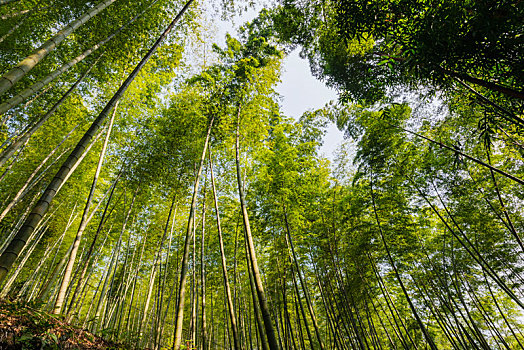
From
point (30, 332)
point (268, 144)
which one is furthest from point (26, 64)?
A: point (268, 144)

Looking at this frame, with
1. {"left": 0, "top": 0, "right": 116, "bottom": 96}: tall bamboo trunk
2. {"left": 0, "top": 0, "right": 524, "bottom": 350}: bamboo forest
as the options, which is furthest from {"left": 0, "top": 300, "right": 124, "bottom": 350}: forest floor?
{"left": 0, "top": 0, "right": 116, "bottom": 96}: tall bamboo trunk

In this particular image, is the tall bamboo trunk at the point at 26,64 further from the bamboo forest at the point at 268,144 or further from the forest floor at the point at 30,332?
the forest floor at the point at 30,332

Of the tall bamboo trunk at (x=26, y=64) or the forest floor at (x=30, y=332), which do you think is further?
the forest floor at (x=30, y=332)

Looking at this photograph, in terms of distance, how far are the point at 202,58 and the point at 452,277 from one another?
10.2m

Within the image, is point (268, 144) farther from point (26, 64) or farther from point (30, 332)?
point (30, 332)

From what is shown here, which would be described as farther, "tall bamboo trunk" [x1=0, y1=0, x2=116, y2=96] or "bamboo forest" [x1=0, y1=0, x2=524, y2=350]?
"bamboo forest" [x1=0, y1=0, x2=524, y2=350]

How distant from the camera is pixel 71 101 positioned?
489 centimetres

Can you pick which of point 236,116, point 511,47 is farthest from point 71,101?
point 511,47

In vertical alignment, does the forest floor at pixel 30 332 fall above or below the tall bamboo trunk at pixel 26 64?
below

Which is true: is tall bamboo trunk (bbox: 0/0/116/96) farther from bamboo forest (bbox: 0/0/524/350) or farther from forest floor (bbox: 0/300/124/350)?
forest floor (bbox: 0/300/124/350)

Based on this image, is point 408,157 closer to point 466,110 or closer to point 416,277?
point 466,110

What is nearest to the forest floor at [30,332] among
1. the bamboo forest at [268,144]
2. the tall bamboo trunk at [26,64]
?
the bamboo forest at [268,144]

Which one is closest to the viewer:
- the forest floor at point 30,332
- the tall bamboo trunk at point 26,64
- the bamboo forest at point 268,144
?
the tall bamboo trunk at point 26,64

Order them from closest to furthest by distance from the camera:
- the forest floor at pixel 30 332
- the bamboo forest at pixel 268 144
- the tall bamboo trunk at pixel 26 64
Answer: the tall bamboo trunk at pixel 26 64
the forest floor at pixel 30 332
the bamboo forest at pixel 268 144
